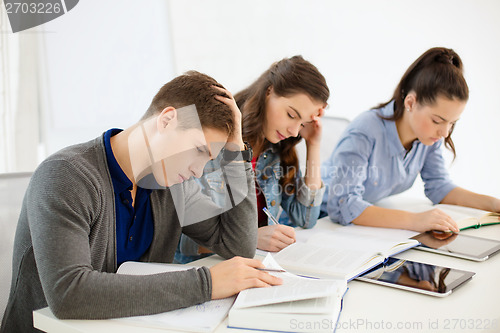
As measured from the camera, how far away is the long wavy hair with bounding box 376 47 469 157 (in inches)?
60.7

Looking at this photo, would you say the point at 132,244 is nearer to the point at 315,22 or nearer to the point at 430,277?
the point at 430,277

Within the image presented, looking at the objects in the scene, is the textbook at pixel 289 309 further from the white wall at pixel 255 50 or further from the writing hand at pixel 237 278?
the white wall at pixel 255 50

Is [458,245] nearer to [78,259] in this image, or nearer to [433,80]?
[433,80]

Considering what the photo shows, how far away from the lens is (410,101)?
1.67 m

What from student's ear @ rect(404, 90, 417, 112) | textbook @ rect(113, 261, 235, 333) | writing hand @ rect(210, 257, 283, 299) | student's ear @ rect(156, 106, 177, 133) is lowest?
textbook @ rect(113, 261, 235, 333)

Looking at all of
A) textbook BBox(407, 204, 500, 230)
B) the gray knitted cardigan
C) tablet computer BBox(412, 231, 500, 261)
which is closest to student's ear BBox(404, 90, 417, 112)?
textbook BBox(407, 204, 500, 230)

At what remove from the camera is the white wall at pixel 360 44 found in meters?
2.75

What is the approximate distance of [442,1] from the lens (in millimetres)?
2908

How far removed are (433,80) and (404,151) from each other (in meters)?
0.30

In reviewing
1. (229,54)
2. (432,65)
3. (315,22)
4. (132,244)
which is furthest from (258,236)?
(315,22)

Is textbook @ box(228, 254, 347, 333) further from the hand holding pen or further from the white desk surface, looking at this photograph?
the hand holding pen

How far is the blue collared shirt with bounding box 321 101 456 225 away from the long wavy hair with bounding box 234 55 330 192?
20cm

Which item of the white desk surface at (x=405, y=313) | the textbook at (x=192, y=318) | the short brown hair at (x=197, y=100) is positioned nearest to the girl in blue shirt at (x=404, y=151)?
the white desk surface at (x=405, y=313)

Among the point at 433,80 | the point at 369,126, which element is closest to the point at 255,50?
the point at 369,126
